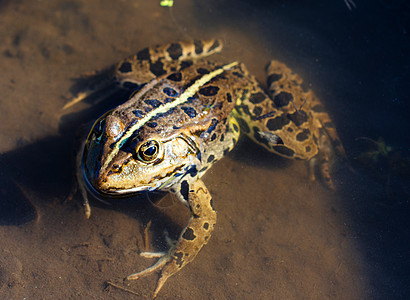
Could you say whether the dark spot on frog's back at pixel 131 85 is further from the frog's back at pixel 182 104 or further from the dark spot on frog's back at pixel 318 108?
the dark spot on frog's back at pixel 318 108

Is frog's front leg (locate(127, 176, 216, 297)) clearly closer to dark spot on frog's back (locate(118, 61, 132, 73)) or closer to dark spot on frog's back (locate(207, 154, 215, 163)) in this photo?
dark spot on frog's back (locate(207, 154, 215, 163))

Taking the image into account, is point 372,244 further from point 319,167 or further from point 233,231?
point 233,231

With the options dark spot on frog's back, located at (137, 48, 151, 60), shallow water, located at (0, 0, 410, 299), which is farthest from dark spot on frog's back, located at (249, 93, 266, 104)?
dark spot on frog's back, located at (137, 48, 151, 60)

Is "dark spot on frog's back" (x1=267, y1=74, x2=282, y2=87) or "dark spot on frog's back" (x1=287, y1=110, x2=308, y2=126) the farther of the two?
"dark spot on frog's back" (x1=267, y1=74, x2=282, y2=87)

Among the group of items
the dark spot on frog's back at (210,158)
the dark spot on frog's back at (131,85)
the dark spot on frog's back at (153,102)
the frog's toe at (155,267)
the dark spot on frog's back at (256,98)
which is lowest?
the frog's toe at (155,267)

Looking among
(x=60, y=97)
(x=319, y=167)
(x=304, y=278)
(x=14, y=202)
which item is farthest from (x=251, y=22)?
(x=14, y=202)

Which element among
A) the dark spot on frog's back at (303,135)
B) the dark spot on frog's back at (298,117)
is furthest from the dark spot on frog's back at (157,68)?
the dark spot on frog's back at (303,135)

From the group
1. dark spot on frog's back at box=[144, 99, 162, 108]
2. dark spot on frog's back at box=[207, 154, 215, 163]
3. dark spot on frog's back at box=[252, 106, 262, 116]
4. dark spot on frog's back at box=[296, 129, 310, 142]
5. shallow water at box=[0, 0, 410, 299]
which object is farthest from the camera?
dark spot on frog's back at box=[252, 106, 262, 116]
